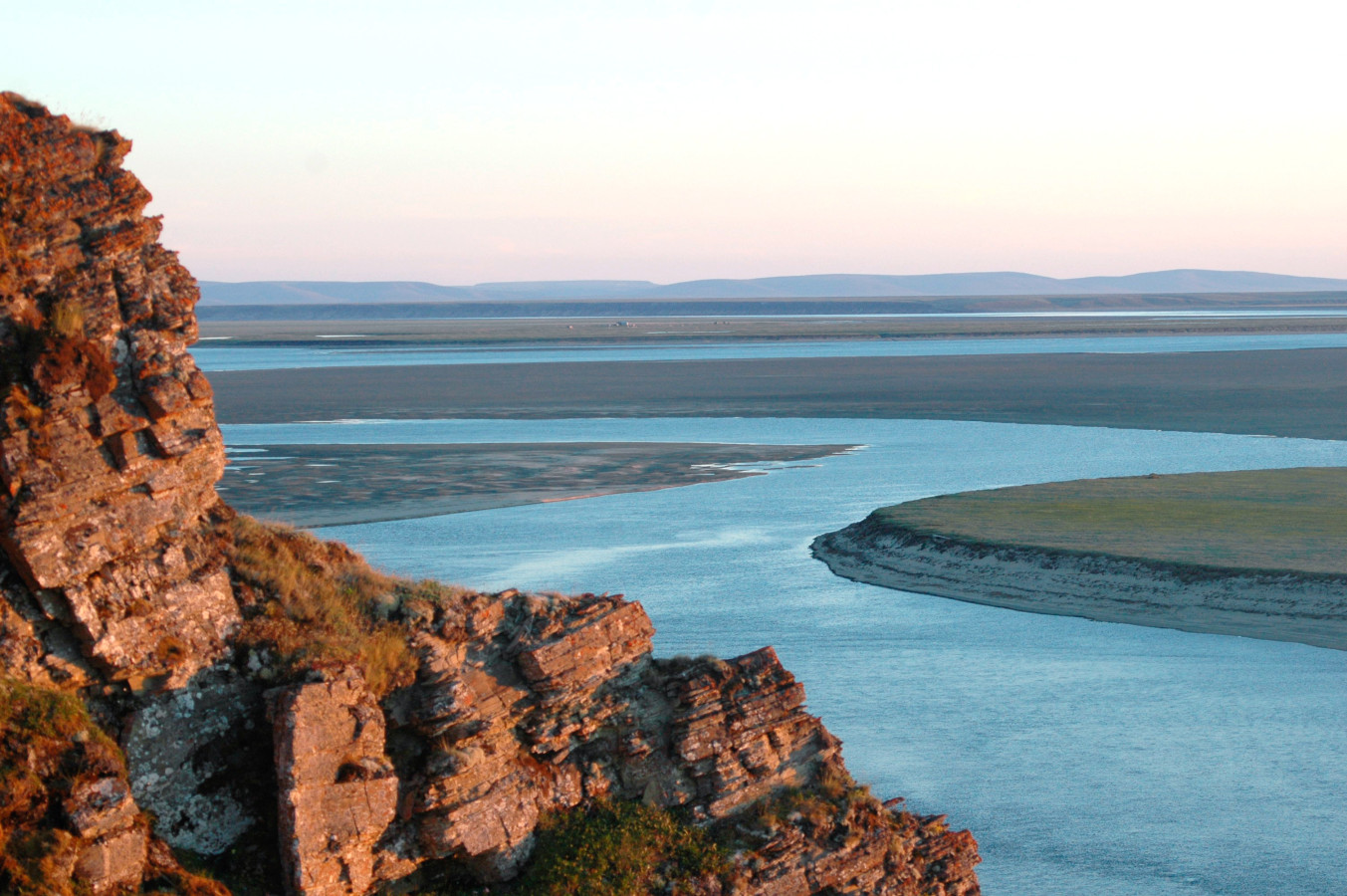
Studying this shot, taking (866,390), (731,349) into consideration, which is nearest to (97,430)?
(866,390)

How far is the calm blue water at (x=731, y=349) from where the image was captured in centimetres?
12481

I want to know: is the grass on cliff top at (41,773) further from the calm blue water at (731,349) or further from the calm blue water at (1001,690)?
the calm blue water at (731,349)

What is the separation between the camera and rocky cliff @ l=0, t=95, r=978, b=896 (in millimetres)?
9742

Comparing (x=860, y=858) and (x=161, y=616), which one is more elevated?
Result: (x=161, y=616)

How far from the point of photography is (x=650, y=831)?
11.8m

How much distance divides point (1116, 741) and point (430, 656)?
15.3 meters

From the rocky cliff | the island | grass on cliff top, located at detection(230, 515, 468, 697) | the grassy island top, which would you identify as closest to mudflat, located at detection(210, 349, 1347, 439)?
the grassy island top

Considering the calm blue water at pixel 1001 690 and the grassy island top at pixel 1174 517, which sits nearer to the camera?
the calm blue water at pixel 1001 690

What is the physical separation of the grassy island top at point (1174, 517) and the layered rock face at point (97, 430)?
28.0 m

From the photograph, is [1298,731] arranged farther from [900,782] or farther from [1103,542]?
[1103,542]

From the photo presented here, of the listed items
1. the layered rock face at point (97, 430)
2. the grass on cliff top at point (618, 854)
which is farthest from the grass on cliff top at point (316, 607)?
the grass on cliff top at point (618, 854)

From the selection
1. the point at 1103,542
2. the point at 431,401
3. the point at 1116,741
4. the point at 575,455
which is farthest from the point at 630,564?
the point at 431,401

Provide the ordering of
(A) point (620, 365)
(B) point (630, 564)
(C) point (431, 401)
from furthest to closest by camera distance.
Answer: (A) point (620, 365), (C) point (431, 401), (B) point (630, 564)

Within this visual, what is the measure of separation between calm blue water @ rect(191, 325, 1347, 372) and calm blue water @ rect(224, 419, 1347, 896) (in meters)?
78.6
